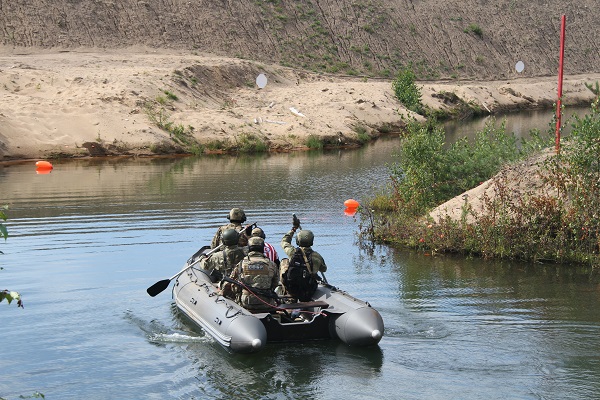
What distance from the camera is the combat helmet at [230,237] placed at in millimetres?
13398

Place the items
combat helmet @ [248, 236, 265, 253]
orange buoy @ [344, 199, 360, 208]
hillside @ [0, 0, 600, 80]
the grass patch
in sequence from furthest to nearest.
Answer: hillside @ [0, 0, 600, 80], the grass patch, orange buoy @ [344, 199, 360, 208], combat helmet @ [248, 236, 265, 253]

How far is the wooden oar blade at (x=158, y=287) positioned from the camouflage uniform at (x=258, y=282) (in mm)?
2278

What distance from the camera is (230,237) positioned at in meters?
13.4

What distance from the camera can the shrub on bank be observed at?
649 inches

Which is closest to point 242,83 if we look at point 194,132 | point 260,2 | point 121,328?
point 194,132

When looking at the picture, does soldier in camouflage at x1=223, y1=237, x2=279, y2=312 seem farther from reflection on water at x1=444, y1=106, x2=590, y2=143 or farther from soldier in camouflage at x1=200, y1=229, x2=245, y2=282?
reflection on water at x1=444, y1=106, x2=590, y2=143

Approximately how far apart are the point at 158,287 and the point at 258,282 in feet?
8.77

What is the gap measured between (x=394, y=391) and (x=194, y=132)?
2619 centimetres

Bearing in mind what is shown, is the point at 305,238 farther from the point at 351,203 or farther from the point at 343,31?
the point at 343,31

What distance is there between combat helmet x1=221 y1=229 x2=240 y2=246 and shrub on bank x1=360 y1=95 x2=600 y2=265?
5602 mm

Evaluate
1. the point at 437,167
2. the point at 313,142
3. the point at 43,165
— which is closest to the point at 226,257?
the point at 437,167

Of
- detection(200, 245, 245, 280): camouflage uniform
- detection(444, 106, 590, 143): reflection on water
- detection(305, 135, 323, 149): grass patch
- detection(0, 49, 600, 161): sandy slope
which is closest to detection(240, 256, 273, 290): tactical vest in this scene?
detection(200, 245, 245, 280): camouflage uniform

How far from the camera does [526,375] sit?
36.1 feet

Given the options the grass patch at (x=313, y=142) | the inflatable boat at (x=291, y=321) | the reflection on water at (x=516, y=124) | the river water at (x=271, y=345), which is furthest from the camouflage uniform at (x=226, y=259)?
the reflection on water at (x=516, y=124)
